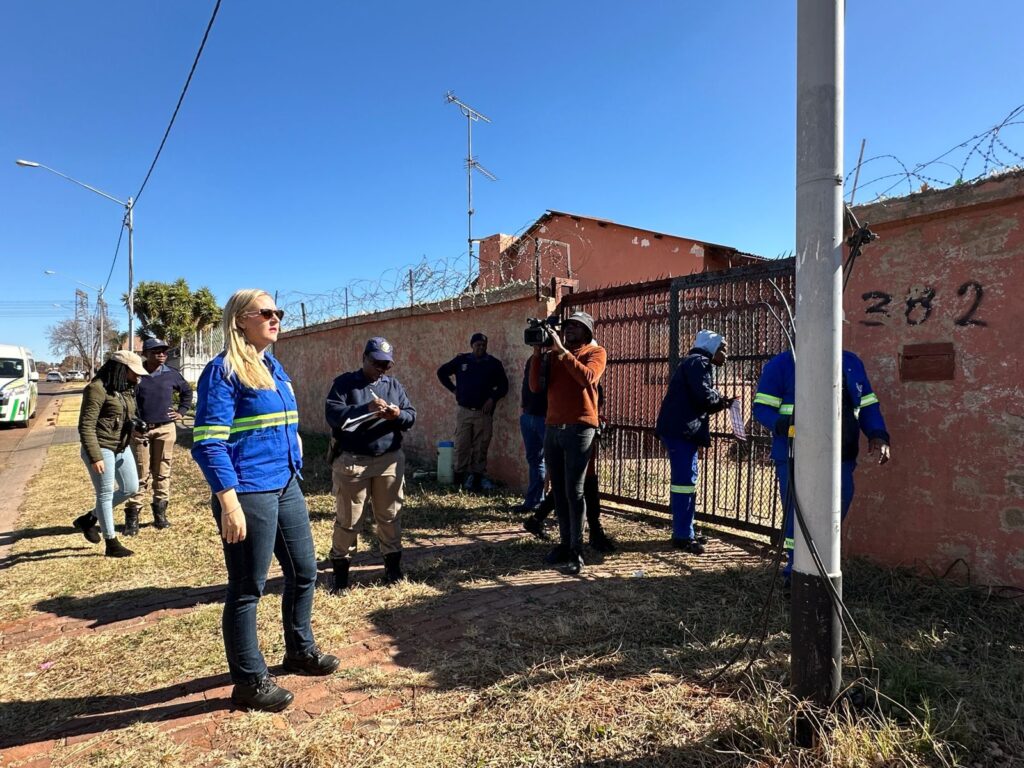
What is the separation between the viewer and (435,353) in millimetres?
8453

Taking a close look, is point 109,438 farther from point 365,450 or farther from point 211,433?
point 211,433

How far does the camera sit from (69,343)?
61344 mm

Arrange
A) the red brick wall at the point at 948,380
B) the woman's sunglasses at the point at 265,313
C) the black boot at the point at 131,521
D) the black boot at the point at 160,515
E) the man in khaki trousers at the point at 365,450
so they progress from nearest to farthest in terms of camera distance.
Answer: the woman's sunglasses at the point at 265,313 → the red brick wall at the point at 948,380 → the man in khaki trousers at the point at 365,450 → the black boot at the point at 131,521 → the black boot at the point at 160,515

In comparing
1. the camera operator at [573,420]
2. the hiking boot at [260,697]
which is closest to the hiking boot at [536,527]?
the camera operator at [573,420]

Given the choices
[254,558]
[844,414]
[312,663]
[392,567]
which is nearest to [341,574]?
[392,567]

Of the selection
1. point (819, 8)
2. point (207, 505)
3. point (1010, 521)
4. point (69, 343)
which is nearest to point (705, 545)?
point (1010, 521)

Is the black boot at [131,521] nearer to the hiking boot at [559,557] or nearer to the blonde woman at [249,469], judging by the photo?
the blonde woman at [249,469]

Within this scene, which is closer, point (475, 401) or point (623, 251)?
point (475, 401)

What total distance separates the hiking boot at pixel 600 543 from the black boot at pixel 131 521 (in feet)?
13.8

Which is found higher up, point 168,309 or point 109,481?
point 168,309

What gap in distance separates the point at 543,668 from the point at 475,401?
421cm

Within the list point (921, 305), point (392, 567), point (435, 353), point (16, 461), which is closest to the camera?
point (921, 305)

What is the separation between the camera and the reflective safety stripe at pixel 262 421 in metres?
2.56

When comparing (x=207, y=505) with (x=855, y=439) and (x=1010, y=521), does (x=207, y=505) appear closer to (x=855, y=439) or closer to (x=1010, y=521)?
(x=855, y=439)
